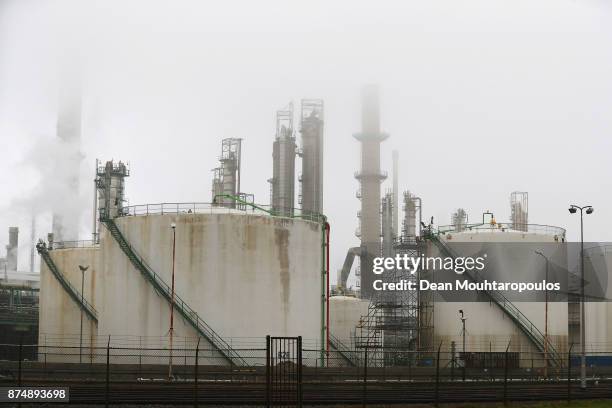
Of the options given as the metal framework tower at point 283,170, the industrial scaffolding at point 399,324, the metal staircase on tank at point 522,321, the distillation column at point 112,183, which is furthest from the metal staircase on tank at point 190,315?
the metal framework tower at point 283,170

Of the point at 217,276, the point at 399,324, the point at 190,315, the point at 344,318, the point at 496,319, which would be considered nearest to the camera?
the point at 190,315

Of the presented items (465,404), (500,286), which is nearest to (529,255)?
(500,286)

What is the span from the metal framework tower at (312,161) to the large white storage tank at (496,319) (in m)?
36.0

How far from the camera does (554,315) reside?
61562 mm

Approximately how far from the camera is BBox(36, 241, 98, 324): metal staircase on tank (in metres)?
64.2

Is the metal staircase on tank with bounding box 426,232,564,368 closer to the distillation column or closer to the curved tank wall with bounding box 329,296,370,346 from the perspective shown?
the curved tank wall with bounding box 329,296,370,346

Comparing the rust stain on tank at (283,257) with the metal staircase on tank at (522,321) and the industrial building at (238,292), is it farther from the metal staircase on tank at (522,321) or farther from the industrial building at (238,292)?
the metal staircase on tank at (522,321)

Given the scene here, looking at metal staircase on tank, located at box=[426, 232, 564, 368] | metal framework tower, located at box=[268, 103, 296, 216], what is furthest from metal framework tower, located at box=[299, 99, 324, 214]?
metal staircase on tank, located at box=[426, 232, 564, 368]

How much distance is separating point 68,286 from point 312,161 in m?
39.7

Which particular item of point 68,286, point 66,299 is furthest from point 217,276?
point 66,299

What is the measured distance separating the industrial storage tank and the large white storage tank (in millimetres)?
→ 14905

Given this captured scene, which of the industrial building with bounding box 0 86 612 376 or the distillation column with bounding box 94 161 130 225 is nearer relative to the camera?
the industrial building with bounding box 0 86 612 376

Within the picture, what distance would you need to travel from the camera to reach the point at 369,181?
104125 millimetres

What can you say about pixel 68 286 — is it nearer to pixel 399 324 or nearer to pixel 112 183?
pixel 112 183
